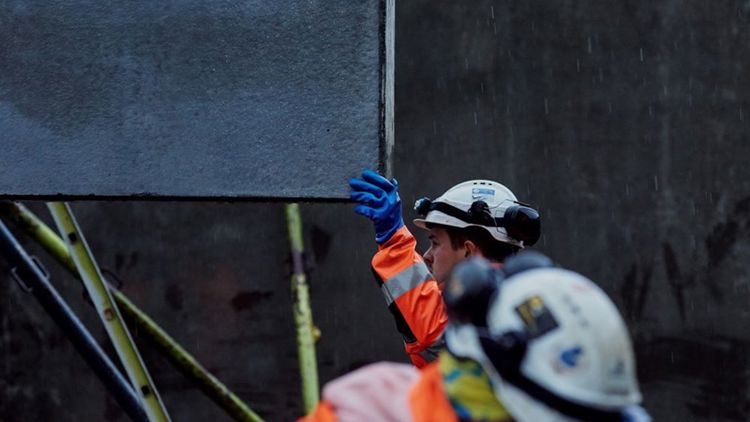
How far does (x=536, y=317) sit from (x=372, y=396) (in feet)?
0.93

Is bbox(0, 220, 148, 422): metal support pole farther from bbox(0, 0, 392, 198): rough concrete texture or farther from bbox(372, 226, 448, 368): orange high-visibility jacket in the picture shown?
bbox(372, 226, 448, 368): orange high-visibility jacket

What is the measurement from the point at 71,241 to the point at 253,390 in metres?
2.65

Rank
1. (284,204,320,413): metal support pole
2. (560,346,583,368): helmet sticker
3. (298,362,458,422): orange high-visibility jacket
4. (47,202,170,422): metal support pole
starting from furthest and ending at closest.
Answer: (284,204,320,413): metal support pole < (47,202,170,422): metal support pole < (298,362,458,422): orange high-visibility jacket < (560,346,583,368): helmet sticker

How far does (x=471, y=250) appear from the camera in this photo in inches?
126

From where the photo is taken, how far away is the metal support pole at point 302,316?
17.0ft

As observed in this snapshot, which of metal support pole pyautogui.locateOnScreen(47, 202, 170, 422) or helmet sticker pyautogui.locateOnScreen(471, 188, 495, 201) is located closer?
helmet sticker pyautogui.locateOnScreen(471, 188, 495, 201)

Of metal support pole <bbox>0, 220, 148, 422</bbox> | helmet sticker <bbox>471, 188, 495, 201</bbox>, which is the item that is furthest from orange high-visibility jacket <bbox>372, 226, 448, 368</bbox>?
metal support pole <bbox>0, 220, 148, 422</bbox>

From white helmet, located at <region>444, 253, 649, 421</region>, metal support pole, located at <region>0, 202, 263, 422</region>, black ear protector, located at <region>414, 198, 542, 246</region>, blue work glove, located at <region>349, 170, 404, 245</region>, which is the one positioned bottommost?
metal support pole, located at <region>0, 202, 263, 422</region>

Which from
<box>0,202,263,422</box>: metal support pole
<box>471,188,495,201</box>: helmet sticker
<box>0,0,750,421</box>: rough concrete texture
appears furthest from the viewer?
<box>0,0,750,421</box>: rough concrete texture

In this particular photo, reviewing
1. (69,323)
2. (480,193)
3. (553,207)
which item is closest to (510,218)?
(480,193)

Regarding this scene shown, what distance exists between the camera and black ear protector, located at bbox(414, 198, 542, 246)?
3.16 metres

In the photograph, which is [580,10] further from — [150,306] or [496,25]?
[150,306]

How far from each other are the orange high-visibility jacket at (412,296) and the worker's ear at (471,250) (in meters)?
0.20

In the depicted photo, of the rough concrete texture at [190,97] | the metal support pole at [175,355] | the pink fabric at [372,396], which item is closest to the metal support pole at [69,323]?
the metal support pole at [175,355]
